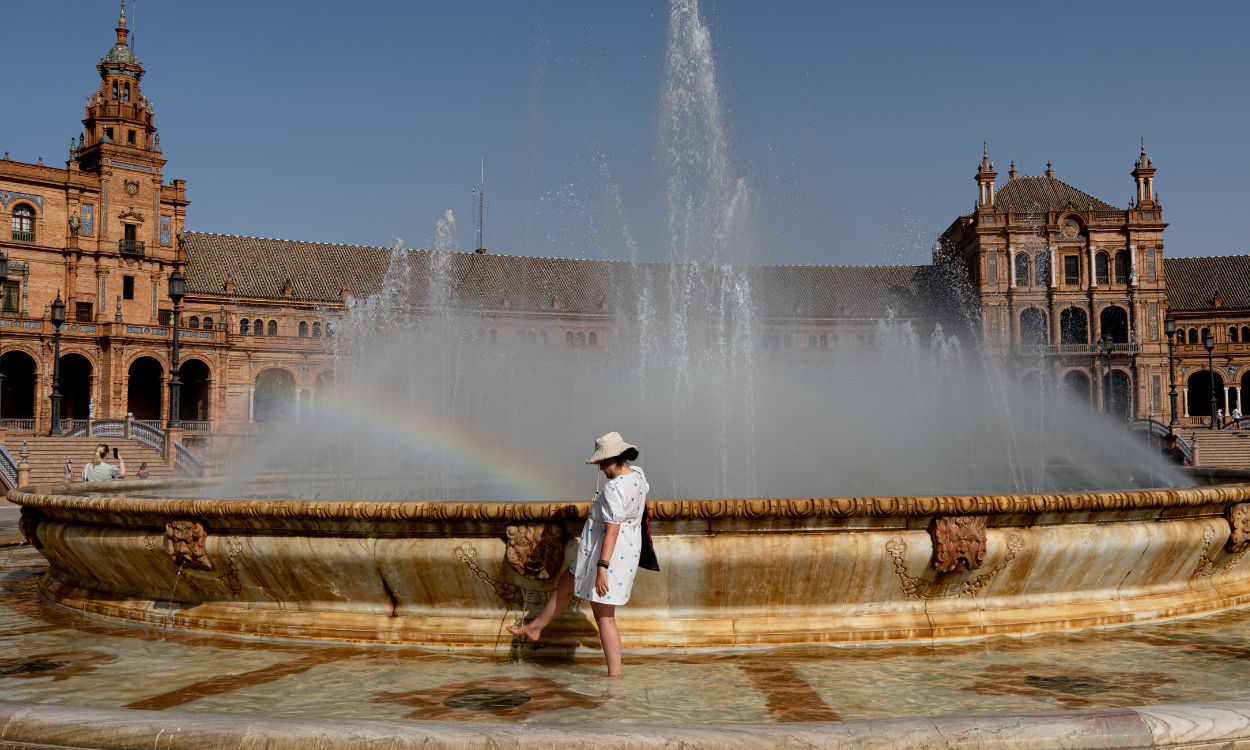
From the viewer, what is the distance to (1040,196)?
61844mm

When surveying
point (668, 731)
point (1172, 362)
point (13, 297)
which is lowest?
point (668, 731)

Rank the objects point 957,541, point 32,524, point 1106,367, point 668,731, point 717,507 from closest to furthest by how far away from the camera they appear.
Result: 1. point 668,731
2. point 717,507
3. point 957,541
4. point 32,524
5. point 1106,367

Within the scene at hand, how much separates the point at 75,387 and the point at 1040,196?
5709 centimetres

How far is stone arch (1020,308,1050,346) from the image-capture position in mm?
58562

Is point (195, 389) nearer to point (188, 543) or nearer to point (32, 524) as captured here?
point (32, 524)

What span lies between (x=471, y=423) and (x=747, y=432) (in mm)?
6921

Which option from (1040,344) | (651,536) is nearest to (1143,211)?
(1040,344)

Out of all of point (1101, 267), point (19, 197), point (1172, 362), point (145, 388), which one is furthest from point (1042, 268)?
point (19, 197)

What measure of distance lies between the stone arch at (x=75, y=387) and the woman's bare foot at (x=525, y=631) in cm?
4850

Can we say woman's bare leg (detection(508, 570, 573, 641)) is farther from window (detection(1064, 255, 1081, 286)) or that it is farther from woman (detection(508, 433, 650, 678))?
window (detection(1064, 255, 1081, 286))

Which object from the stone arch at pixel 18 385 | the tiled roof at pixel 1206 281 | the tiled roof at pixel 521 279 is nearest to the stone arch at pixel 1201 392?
the tiled roof at pixel 1206 281

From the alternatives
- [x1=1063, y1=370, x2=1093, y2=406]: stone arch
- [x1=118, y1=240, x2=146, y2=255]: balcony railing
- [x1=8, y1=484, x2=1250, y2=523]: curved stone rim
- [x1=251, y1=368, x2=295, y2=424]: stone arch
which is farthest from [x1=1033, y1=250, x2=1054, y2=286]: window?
[x1=8, y1=484, x2=1250, y2=523]: curved stone rim

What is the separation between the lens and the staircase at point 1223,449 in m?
33.8

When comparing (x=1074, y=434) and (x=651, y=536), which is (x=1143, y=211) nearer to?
(x=1074, y=434)
